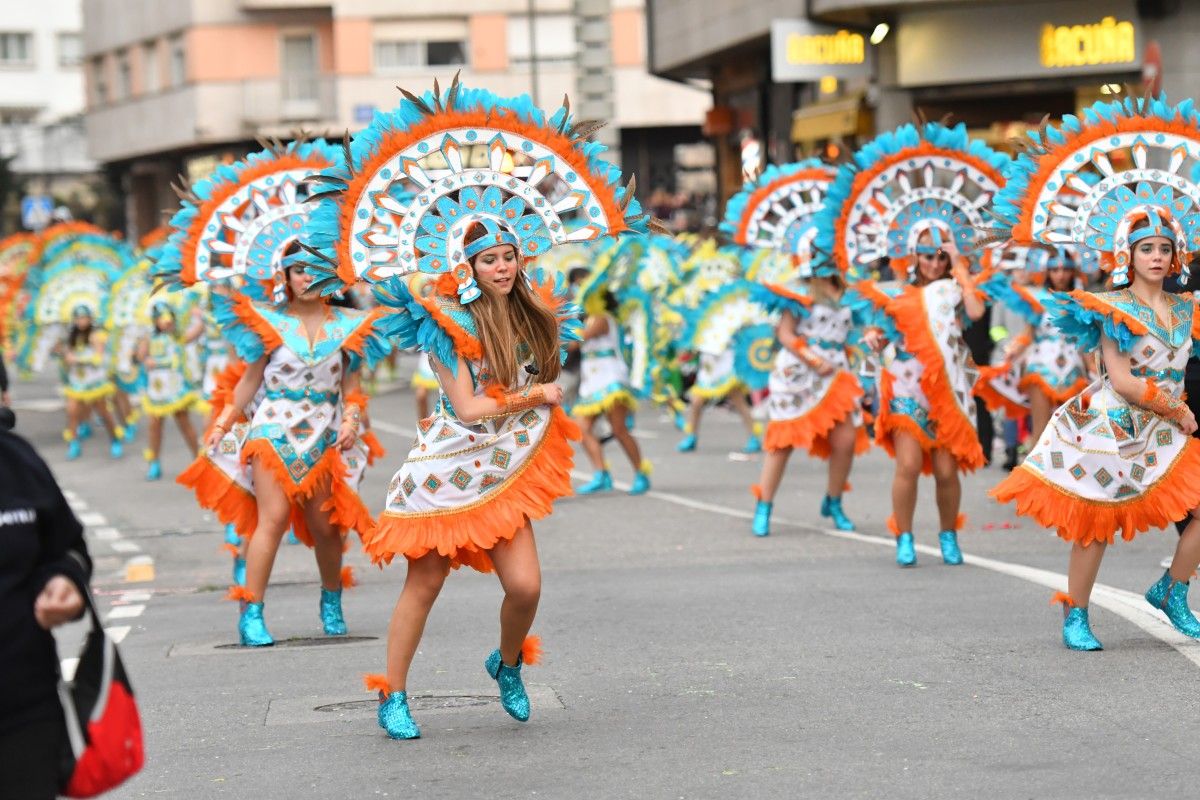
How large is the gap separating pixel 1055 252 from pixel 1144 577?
4.06m

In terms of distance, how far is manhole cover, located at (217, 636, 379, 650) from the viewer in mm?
9992

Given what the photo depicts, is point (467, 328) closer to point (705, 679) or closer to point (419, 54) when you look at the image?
point (705, 679)

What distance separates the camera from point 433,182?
795 centimetres

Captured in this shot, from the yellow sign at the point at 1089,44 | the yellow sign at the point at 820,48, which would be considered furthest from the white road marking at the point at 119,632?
the yellow sign at the point at 820,48

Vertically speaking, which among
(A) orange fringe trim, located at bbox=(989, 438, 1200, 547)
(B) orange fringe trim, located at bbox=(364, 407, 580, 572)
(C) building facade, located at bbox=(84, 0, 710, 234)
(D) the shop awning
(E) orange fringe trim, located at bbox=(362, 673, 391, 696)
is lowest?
(E) orange fringe trim, located at bbox=(362, 673, 391, 696)

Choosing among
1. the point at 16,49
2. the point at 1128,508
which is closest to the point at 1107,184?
the point at 1128,508

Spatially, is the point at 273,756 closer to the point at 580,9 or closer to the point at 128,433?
the point at 128,433

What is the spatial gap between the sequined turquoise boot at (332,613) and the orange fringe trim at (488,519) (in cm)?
255

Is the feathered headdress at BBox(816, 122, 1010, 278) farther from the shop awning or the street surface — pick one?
the shop awning

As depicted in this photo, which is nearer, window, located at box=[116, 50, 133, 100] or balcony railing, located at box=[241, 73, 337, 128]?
balcony railing, located at box=[241, 73, 337, 128]

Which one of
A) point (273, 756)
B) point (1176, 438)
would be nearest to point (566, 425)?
point (273, 756)

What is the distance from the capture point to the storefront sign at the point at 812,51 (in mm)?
26484

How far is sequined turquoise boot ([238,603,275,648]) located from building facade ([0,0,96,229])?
73752mm

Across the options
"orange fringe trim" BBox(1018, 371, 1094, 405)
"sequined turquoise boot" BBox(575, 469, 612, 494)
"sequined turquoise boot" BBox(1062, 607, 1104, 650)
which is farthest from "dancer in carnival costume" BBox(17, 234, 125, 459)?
"sequined turquoise boot" BBox(1062, 607, 1104, 650)
